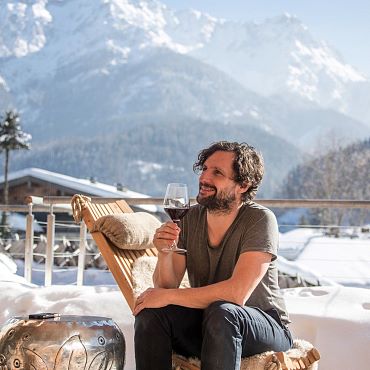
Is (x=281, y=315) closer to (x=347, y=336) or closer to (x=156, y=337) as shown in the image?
(x=156, y=337)

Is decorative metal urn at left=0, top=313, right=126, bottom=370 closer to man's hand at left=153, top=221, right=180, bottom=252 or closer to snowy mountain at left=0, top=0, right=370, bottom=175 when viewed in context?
man's hand at left=153, top=221, right=180, bottom=252

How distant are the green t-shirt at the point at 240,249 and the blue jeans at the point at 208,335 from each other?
70 mm

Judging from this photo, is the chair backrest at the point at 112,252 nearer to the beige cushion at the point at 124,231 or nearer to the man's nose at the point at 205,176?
the beige cushion at the point at 124,231

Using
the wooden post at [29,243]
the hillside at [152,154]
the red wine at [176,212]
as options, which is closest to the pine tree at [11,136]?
the wooden post at [29,243]

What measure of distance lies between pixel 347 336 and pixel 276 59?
580 ft

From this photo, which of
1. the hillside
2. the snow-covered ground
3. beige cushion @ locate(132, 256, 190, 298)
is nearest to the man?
beige cushion @ locate(132, 256, 190, 298)

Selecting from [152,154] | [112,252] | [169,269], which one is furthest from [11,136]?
[152,154]

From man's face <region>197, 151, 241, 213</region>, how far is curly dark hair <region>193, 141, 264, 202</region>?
2 centimetres

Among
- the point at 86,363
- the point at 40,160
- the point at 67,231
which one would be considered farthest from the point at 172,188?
the point at 40,160

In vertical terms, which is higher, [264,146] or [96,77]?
[96,77]

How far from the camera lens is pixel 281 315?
7.50 feet

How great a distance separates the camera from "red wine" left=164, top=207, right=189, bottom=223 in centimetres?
222

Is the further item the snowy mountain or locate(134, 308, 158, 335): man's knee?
the snowy mountain

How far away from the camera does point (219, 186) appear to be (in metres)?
2.28
